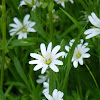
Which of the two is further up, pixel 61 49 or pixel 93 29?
pixel 93 29

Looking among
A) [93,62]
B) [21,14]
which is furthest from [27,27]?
[93,62]

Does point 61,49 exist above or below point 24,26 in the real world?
below

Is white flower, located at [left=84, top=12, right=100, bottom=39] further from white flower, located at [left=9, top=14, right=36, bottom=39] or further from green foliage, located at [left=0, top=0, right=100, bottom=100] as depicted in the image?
white flower, located at [left=9, top=14, right=36, bottom=39]

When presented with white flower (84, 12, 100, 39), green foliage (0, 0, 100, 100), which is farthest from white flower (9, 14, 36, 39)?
white flower (84, 12, 100, 39)

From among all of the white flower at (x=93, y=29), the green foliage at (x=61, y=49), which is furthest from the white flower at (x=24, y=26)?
the white flower at (x=93, y=29)

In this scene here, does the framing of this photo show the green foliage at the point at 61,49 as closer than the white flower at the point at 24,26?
Yes

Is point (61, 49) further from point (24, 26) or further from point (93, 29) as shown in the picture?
point (24, 26)

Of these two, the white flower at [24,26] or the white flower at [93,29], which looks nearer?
the white flower at [93,29]

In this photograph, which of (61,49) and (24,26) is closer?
(61,49)

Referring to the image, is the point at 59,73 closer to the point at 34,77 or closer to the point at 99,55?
the point at 99,55

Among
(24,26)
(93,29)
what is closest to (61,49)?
(93,29)

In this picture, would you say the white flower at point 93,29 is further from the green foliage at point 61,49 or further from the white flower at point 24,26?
the white flower at point 24,26

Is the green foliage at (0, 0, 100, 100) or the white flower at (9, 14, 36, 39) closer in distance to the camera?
the green foliage at (0, 0, 100, 100)
